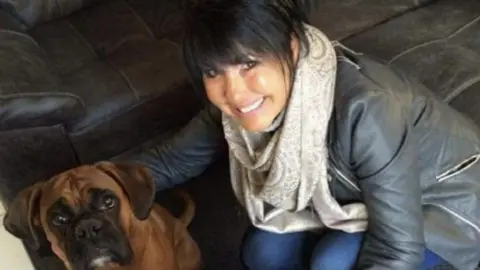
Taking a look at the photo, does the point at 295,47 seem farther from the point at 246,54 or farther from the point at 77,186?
the point at 77,186

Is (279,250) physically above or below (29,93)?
below

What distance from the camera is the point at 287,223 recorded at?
59.2 inches

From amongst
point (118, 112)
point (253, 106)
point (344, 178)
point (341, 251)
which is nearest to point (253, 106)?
point (253, 106)

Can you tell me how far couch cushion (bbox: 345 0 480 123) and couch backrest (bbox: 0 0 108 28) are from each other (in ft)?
2.60

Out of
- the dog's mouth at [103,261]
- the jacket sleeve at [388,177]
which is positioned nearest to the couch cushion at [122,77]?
the dog's mouth at [103,261]

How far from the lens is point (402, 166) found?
4.12ft

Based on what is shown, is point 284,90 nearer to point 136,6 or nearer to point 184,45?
point 184,45

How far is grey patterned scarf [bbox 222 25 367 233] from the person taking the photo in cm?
126

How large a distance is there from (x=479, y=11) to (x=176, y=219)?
34.7 inches

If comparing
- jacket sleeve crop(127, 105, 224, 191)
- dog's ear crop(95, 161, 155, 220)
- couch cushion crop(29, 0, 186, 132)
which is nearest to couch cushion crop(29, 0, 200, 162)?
couch cushion crop(29, 0, 186, 132)

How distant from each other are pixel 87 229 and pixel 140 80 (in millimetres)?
555

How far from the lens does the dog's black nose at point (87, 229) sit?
54.4 inches

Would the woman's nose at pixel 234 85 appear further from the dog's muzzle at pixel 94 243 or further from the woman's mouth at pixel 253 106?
the dog's muzzle at pixel 94 243

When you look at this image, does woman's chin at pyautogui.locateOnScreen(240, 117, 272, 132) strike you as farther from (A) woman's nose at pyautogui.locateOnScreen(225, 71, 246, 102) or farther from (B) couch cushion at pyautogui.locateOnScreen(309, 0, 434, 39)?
(B) couch cushion at pyautogui.locateOnScreen(309, 0, 434, 39)
